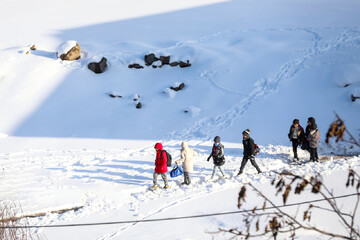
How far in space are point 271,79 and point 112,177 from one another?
8473mm

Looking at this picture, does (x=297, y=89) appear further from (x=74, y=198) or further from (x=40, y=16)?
(x=40, y=16)

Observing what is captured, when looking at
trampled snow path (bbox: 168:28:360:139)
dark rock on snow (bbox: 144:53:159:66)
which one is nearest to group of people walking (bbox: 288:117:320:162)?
trampled snow path (bbox: 168:28:360:139)

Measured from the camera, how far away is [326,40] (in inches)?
701

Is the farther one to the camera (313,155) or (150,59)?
(150,59)

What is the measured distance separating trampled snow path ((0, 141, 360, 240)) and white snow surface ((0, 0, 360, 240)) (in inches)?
1.6

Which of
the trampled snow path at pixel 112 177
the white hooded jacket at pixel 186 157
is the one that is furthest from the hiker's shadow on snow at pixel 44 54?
the white hooded jacket at pixel 186 157

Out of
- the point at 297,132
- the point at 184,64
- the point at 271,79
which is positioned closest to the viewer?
the point at 297,132

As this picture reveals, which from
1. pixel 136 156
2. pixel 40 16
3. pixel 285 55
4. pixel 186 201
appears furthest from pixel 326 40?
pixel 40 16

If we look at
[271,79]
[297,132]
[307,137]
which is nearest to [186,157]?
[297,132]

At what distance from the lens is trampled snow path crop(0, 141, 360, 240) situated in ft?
30.2

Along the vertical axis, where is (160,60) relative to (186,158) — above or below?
above

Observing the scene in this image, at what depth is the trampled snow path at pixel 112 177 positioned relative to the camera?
30.2 feet

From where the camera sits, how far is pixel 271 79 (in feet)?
51.7

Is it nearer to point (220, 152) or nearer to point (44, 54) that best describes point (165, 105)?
point (220, 152)
